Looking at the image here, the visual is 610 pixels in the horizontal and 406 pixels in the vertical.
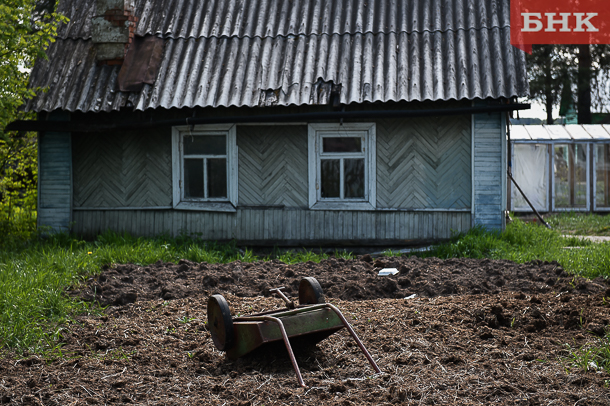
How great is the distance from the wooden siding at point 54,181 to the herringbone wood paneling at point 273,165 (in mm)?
3322

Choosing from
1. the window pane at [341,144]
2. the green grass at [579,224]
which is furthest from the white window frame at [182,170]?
the green grass at [579,224]

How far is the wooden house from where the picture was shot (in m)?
9.97

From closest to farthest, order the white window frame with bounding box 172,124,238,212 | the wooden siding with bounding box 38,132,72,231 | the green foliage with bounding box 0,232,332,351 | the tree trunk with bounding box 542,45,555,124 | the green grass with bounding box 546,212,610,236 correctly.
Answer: the green foliage with bounding box 0,232,332,351
the white window frame with bounding box 172,124,238,212
the wooden siding with bounding box 38,132,72,231
the green grass with bounding box 546,212,610,236
the tree trunk with bounding box 542,45,555,124

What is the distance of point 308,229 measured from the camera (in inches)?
413

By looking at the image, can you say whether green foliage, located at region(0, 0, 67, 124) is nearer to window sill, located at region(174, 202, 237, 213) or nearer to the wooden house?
the wooden house

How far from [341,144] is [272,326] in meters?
6.48

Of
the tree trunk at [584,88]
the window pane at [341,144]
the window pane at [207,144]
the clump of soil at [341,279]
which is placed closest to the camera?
the clump of soil at [341,279]

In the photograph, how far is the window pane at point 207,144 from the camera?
35.3ft

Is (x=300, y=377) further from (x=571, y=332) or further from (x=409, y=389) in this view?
(x=571, y=332)

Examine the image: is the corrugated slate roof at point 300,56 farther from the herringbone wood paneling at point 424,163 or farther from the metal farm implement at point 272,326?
the metal farm implement at point 272,326

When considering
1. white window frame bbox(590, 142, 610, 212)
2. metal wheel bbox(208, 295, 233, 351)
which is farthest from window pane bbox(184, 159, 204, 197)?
white window frame bbox(590, 142, 610, 212)

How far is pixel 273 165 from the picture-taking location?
10578 millimetres

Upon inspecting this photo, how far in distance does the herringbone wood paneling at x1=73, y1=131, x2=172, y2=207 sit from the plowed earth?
3.80 meters

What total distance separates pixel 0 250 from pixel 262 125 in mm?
4664
